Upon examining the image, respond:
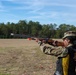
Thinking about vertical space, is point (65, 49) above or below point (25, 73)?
above

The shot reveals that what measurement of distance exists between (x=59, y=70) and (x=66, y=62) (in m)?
0.26

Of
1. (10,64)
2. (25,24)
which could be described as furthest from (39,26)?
(10,64)

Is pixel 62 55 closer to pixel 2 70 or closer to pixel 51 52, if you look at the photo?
pixel 51 52

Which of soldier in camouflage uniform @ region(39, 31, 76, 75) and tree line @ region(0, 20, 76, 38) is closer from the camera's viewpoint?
soldier in camouflage uniform @ region(39, 31, 76, 75)

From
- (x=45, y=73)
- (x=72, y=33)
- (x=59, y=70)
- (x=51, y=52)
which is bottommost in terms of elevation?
(x=45, y=73)

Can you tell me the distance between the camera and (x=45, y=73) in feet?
37.8

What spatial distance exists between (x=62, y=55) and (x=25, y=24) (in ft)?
336

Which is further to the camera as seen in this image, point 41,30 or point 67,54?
point 41,30

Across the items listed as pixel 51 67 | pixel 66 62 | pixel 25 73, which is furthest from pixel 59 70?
pixel 51 67

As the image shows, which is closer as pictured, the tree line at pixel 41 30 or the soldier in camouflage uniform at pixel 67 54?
the soldier in camouflage uniform at pixel 67 54

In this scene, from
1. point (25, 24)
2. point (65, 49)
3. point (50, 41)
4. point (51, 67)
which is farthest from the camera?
point (25, 24)

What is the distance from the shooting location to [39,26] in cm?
10994

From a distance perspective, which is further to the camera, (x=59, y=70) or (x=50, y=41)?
(x=50, y=41)

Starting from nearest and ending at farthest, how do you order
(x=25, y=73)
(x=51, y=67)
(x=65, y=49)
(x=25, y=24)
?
(x=65, y=49), (x=25, y=73), (x=51, y=67), (x=25, y=24)
